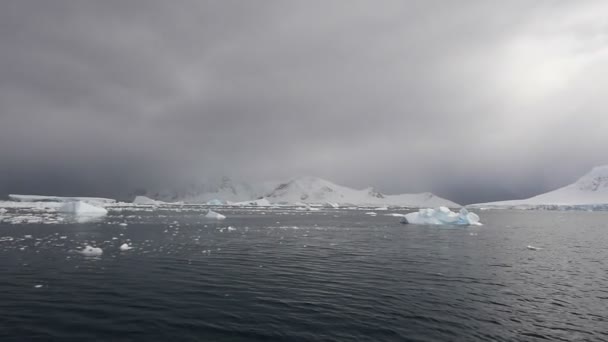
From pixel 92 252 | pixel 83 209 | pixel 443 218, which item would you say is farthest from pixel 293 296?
pixel 83 209

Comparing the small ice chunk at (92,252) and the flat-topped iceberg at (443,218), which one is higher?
the flat-topped iceberg at (443,218)

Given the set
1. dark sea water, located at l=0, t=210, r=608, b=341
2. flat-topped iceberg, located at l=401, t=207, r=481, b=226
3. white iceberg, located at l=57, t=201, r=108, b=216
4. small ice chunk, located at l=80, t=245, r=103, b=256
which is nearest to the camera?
dark sea water, located at l=0, t=210, r=608, b=341

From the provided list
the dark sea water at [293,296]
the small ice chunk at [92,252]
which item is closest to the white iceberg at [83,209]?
the dark sea water at [293,296]

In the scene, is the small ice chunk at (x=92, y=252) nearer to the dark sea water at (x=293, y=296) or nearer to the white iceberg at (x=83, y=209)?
the dark sea water at (x=293, y=296)

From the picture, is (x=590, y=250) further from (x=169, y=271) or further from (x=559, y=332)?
(x=169, y=271)

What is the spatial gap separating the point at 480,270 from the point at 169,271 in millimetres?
23668

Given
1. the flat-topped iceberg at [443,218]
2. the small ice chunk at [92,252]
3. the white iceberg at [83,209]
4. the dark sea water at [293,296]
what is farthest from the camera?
the white iceberg at [83,209]

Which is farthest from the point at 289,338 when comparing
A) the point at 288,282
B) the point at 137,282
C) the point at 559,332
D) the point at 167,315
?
the point at 137,282

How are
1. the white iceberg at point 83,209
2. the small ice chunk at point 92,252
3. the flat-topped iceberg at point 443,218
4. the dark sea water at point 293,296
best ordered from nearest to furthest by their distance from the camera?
the dark sea water at point 293,296
the small ice chunk at point 92,252
the flat-topped iceberg at point 443,218
the white iceberg at point 83,209

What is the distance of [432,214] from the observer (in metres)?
83.1

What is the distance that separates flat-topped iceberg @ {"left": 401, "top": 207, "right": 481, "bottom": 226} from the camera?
80.1 metres

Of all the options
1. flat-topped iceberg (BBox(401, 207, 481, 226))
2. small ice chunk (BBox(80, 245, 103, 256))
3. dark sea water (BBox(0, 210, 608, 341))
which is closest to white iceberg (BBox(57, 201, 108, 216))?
dark sea water (BBox(0, 210, 608, 341))

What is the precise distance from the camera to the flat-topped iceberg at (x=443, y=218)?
263ft

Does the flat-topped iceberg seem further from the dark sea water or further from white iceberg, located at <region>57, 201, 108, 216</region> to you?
white iceberg, located at <region>57, 201, 108, 216</region>
